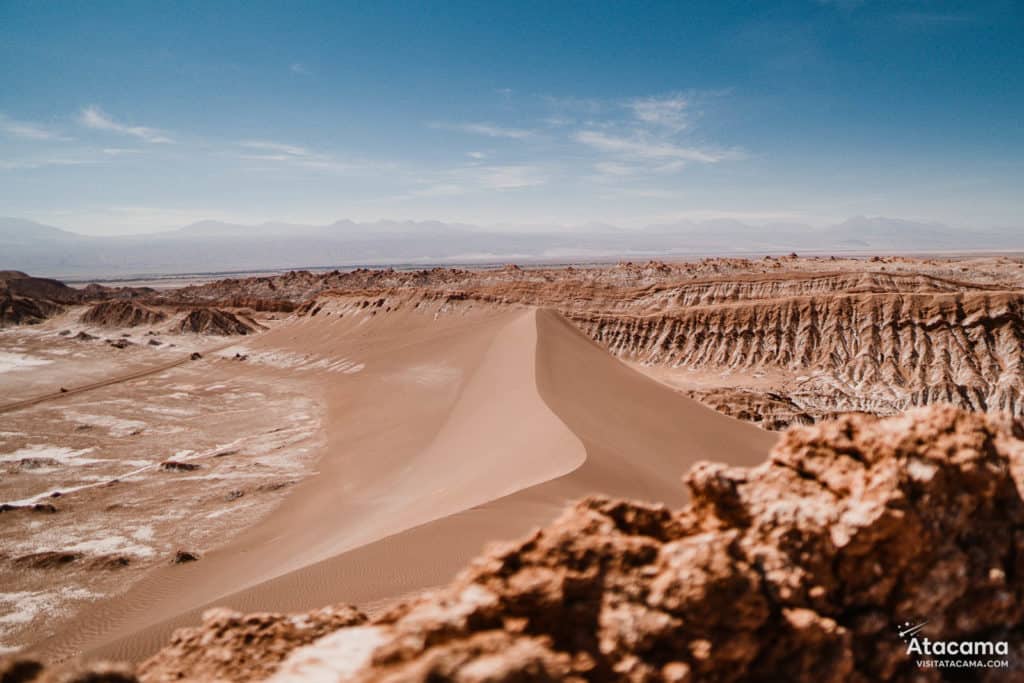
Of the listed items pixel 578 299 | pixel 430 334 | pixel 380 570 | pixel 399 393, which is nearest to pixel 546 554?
pixel 380 570

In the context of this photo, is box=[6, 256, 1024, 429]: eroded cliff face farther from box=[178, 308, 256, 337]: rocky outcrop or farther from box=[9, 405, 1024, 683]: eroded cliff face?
box=[9, 405, 1024, 683]: eroded cliff face

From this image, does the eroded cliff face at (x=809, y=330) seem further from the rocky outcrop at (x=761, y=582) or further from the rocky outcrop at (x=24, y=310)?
the rocky outcrop at (x=24, y=310)

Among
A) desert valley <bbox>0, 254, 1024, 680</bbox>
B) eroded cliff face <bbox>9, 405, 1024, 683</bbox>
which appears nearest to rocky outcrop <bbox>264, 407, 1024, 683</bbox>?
eroded cliff face <bbox>9, 405, 1024, 683</bbox>

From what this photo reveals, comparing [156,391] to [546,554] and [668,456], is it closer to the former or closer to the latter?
[668,456]

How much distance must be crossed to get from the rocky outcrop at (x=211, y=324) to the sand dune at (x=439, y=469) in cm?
2435

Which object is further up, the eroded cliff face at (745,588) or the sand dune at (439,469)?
the eroded cliff face at (745,588)

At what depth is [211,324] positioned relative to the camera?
50.1 meters

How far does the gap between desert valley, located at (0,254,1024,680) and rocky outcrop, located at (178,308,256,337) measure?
0.19 metres

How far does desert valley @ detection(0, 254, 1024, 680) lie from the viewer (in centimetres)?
937

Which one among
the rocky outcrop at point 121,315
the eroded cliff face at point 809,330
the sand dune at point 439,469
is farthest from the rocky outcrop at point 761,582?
the rocky outcrop at point 121,315

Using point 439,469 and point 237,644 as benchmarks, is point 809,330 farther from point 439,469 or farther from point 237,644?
point 237,644

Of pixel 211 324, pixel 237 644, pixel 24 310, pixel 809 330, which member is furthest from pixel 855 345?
pixel 24 310

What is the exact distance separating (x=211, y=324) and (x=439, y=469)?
44402 mm

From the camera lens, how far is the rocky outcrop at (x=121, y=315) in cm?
5241
